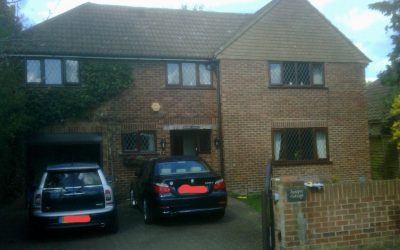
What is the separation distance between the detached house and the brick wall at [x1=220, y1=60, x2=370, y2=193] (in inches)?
1.5

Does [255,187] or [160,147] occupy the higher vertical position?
[160,147]

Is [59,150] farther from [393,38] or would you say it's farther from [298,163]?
[393,38]

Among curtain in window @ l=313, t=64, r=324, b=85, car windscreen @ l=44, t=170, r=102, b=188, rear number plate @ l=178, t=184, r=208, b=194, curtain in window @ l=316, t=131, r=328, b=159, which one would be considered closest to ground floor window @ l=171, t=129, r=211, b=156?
curtain in window @ l=316, t=131, r=328, b=159

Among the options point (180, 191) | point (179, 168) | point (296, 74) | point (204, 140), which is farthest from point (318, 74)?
point (180, 191)

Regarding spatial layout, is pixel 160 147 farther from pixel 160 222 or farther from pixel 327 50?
pixel 327 50

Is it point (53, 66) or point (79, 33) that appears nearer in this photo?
point (53, 66)

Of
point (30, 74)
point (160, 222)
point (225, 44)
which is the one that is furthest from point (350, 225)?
point (30, 74)

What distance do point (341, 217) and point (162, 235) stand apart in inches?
150

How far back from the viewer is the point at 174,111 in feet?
49.1

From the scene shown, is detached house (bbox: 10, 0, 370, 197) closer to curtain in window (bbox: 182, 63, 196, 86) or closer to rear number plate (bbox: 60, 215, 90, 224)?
curtain in window (bbox: 182, 63, 196, 86)

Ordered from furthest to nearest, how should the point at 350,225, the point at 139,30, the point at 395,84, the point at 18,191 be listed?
the point at 139,30, the point at 395,84, the point at 18,191, the point at 350,225

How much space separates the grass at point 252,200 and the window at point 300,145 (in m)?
1.96

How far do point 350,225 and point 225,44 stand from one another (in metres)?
9.90

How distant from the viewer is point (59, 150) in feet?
49.9
